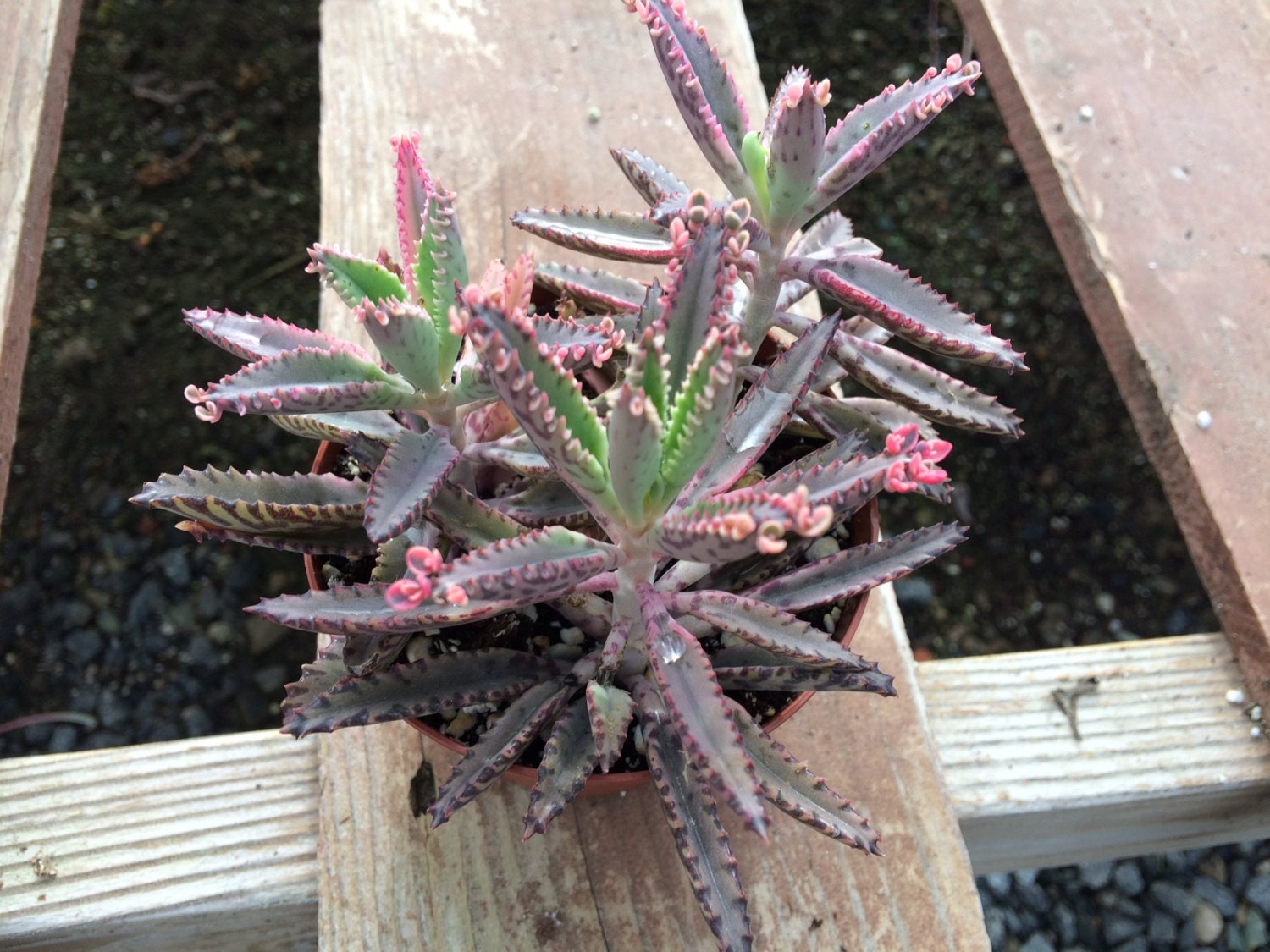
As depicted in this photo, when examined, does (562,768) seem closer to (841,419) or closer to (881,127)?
(841,419)

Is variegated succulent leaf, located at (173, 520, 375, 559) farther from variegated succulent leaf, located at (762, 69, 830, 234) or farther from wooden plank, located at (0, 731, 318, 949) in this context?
variegated succulent leaf, located at (762, 69, 830, 234)

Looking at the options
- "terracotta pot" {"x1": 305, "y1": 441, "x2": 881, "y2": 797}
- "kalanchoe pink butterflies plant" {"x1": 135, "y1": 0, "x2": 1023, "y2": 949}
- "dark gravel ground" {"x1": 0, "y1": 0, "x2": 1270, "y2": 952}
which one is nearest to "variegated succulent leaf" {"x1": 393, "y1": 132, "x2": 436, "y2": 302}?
"kalanchoe pink butterflies plant" {"x1": 135, "y1": 0, "x2": 1023, "y2": 949}

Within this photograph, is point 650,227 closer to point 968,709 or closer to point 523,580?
point 523,580

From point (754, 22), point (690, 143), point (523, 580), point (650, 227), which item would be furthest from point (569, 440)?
point (754, 22)

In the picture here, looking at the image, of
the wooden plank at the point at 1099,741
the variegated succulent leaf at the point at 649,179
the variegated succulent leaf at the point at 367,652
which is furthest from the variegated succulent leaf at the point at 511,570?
the wooden plank at the point at 1099,741

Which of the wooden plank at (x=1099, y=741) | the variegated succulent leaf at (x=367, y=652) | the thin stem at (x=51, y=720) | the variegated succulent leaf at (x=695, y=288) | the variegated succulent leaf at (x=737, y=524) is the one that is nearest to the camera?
the variegated succulent leaf at (x=737, y=524)

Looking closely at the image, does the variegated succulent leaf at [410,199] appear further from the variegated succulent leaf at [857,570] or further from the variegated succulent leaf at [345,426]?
the variegated succulent leaf at [857,570]
